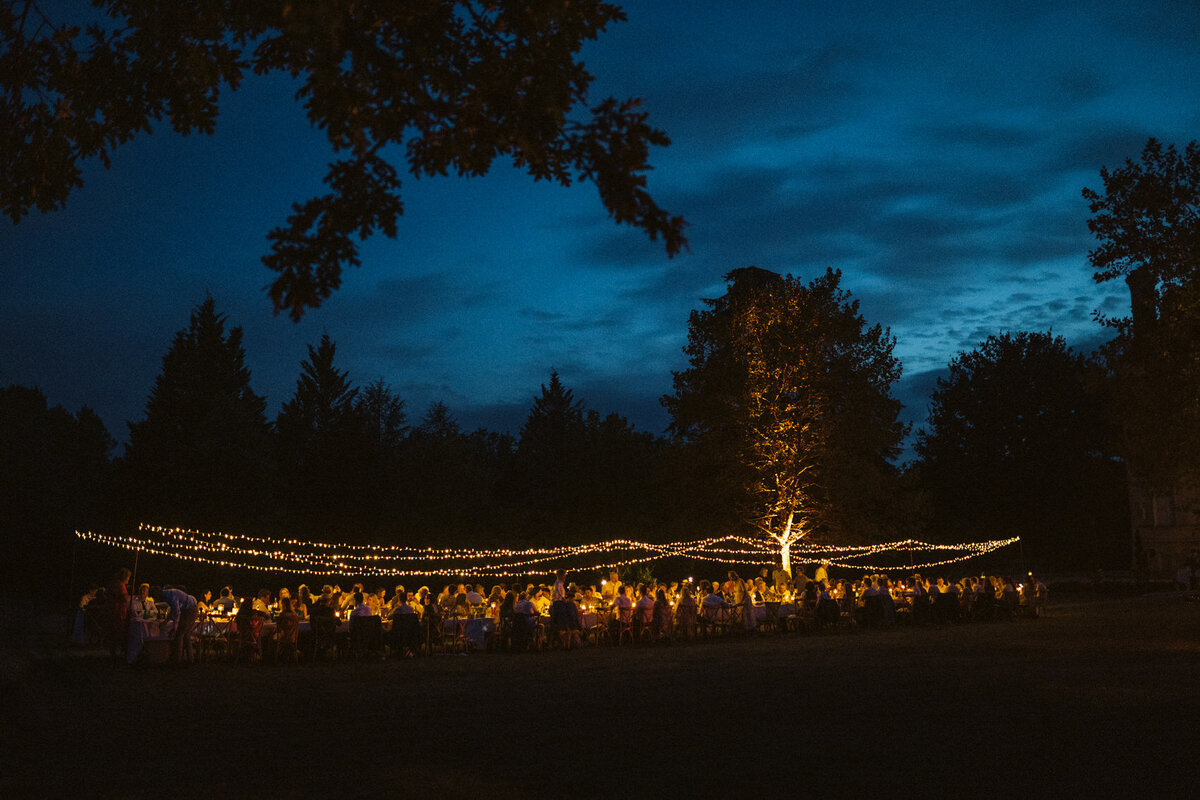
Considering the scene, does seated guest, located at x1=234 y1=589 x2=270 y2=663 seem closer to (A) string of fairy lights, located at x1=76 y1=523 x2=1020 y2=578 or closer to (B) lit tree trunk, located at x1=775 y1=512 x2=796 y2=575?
(A) string of fairy lights, located at x1=76 y1=523 x2=1020 y2=578

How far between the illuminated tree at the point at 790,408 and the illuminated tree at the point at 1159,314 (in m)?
9.09

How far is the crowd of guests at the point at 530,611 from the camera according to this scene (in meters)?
15.2

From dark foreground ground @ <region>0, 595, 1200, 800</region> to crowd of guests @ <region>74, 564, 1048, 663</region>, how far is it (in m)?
1.77

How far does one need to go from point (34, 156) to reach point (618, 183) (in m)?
3.93

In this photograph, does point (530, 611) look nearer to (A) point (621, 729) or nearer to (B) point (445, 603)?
(B) point (445, 603)

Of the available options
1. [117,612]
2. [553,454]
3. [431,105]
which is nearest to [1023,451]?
[553,454]

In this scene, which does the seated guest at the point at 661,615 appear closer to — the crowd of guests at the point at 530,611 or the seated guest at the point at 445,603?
the crowd of guests at the point at 530,611

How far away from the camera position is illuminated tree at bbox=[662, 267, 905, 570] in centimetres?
2669

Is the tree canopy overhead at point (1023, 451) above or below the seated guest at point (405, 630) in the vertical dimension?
above

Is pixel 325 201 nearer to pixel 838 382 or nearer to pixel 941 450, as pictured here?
pixel 838 382

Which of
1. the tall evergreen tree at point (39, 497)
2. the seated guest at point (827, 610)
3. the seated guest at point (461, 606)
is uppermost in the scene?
the tall evergreen tree at point (39, 497)

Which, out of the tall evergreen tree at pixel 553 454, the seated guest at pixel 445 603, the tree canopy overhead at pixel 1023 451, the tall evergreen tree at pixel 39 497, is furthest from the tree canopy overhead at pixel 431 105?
the tree canopy overhead at pixel 1023 451

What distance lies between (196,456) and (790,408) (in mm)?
19567

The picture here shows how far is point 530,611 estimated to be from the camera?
16734 millimetres
